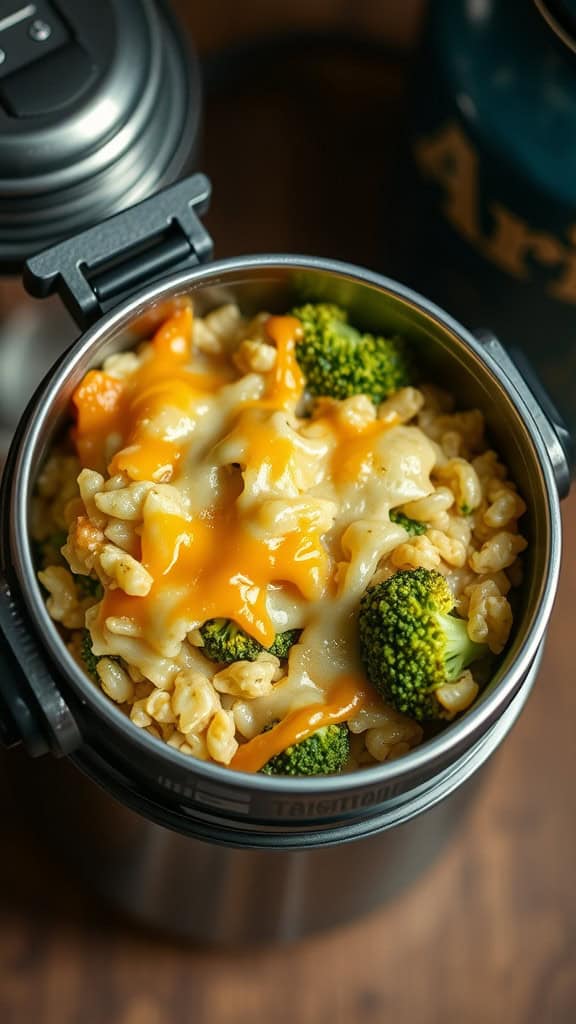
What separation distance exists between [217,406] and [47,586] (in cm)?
22

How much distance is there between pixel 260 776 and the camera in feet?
3.18

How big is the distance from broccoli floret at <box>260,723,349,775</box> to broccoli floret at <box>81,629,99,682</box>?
0.17 metres

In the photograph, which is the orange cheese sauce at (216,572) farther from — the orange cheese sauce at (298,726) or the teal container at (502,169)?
the teal container at (502,169)

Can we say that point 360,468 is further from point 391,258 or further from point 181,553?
point 391,258

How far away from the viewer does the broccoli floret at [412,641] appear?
1.04 m

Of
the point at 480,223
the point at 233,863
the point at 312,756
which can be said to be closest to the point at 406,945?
the point at 233,863

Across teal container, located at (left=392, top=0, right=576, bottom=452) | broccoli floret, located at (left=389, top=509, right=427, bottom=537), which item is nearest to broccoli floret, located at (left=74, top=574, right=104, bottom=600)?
broccoli floret, located at (left=389, top=509, right=427, bottom=537)

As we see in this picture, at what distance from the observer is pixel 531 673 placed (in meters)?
1.20

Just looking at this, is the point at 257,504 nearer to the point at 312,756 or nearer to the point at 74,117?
the point at 312,756

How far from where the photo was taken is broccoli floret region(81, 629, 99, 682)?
1.10 m

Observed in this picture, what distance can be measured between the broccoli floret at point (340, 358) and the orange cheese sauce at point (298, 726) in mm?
291

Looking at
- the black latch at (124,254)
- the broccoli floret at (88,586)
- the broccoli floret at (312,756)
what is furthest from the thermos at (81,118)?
the broccoli floret at (312,756)

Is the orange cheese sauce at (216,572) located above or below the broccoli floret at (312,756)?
above

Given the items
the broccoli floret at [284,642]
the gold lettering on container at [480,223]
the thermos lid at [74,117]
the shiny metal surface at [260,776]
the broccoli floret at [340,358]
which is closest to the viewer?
the shiny metal surface at [260,776]
